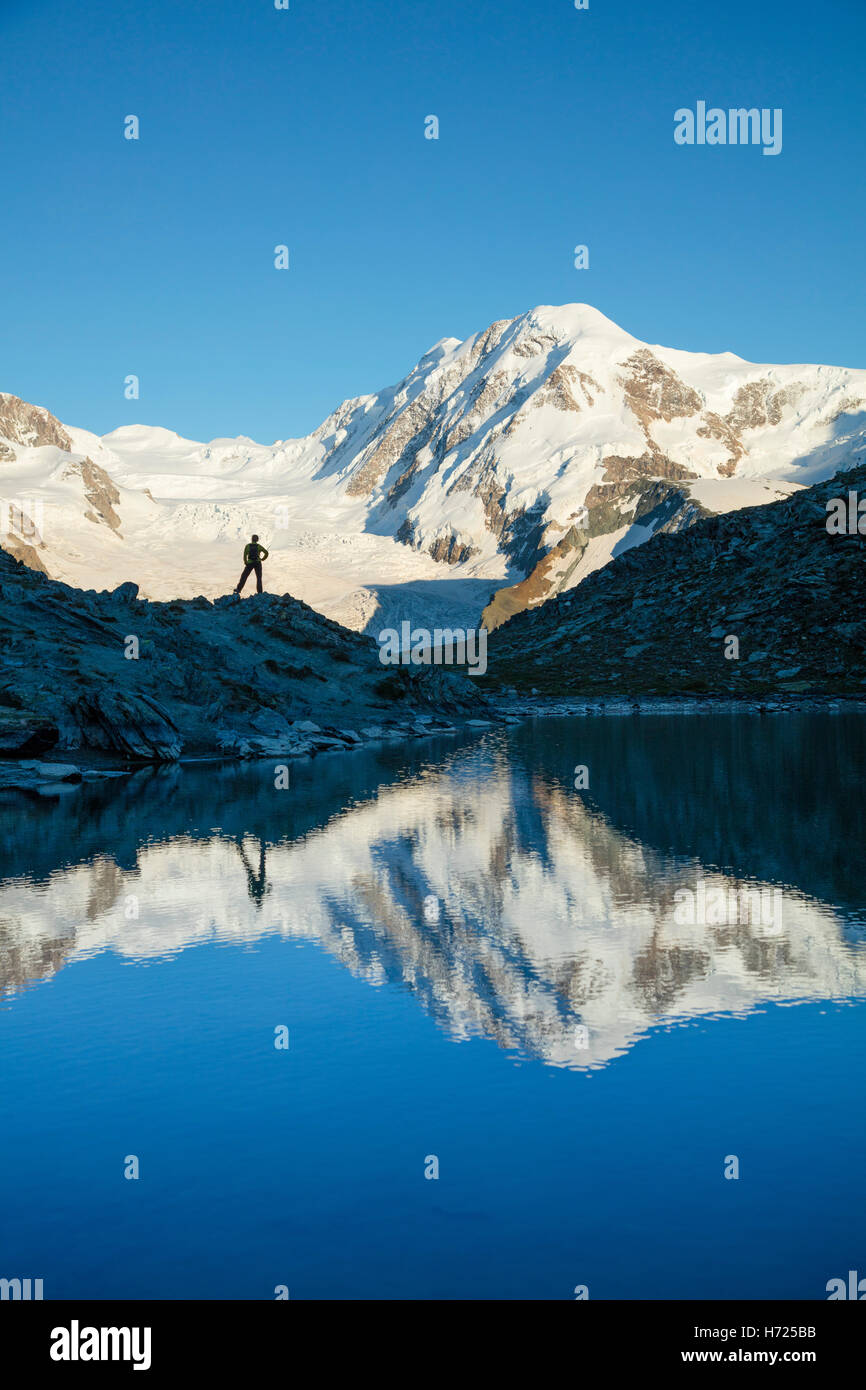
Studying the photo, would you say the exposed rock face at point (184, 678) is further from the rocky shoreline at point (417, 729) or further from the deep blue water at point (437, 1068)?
the deep blue water at point (437, 1068)

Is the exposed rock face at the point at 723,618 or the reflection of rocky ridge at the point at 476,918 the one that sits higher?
the exposed rock face at the point at 723,618

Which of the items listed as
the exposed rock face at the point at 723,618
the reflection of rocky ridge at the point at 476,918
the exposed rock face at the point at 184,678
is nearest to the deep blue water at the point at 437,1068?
the reflection of rocky ridge at the point at 476,918

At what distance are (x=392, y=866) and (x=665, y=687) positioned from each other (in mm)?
56530

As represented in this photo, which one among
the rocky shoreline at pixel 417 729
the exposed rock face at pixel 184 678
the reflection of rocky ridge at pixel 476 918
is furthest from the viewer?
the exposed rock face at pixel 184 678

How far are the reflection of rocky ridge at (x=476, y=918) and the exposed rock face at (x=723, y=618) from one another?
5178cm

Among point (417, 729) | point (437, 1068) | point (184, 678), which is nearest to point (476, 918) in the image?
point (437, 1068)

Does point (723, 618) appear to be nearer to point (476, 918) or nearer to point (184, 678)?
point (184, 678)

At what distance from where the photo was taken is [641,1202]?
273 inches

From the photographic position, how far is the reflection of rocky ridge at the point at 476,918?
1084cm

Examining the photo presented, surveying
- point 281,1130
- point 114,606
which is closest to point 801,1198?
point 281,1130

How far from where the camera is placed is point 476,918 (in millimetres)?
14344

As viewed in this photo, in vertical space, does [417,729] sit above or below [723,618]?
below

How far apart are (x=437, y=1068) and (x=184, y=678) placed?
37.9m
